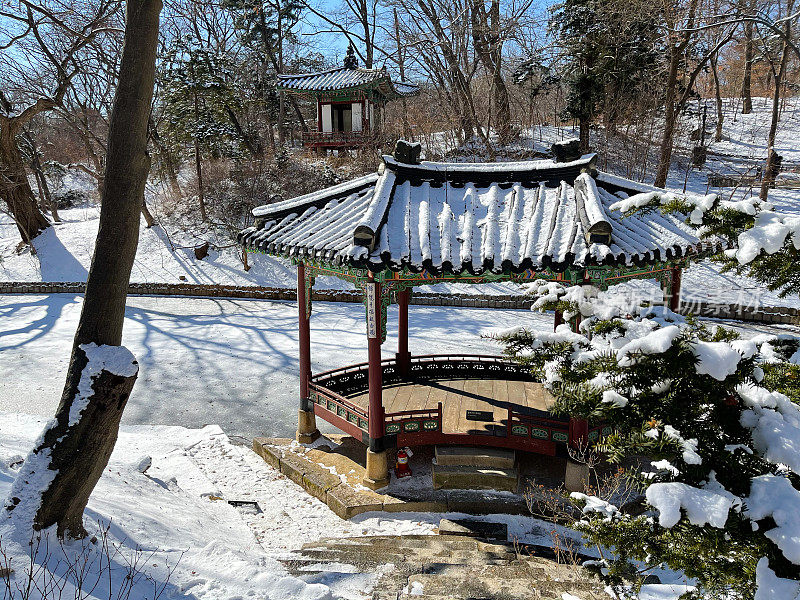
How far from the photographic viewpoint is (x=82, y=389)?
4.11 metres

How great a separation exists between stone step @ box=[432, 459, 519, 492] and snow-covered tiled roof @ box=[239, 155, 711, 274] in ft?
8.31

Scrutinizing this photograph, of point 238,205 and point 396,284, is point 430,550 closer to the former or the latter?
point 396,284

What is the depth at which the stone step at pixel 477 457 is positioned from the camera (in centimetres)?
673

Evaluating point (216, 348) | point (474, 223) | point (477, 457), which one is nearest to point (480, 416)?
point (477, 457)

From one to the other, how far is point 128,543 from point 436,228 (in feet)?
14.2

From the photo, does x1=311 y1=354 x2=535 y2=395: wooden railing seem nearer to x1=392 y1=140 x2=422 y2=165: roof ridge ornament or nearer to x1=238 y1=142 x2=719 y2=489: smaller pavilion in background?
x1=238 y1=142 x2=719 y2=489: smaller pavilion in background

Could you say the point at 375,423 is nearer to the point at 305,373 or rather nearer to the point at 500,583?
the point at 305,373

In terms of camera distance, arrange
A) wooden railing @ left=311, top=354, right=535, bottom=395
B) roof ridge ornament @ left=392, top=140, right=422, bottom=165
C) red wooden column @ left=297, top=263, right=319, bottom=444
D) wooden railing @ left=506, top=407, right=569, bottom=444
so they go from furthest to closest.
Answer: wooden railing @ left=311, top=354, right=535, bottom=395
red wooden column @ left=297, top=263, right=319, bottom=444
roof ridge ornament @ left=392, top=140, right=422, bottom=165
wooden railing @ left=506, top=407, right=569, bottom=444

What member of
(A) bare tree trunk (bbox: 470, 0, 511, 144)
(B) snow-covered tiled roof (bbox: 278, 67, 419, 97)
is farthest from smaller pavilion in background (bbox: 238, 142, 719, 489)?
(B) snow-covered tiled roof (bbox: 278, 67, 419, 97)

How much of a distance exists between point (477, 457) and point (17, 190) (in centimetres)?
2228

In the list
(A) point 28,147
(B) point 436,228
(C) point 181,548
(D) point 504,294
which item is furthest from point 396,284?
(A) point 28,147

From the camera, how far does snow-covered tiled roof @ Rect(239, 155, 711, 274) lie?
19.0 ft

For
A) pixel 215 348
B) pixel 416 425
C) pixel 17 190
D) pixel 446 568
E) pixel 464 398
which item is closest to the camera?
pixel 446 568

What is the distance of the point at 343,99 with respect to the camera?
84.3 feet
